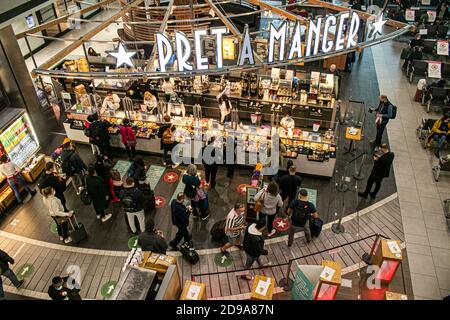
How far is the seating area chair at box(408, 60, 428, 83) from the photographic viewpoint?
55.8 feet

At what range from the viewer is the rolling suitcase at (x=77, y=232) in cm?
993

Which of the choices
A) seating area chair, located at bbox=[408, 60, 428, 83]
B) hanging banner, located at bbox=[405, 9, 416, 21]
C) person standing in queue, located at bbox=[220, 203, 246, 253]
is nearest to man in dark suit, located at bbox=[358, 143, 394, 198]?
person standing in queue, located at bbox=[220, 203, 246, 253]

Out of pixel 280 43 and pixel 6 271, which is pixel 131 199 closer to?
pixel 6 271

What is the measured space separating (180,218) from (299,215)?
2.84 m

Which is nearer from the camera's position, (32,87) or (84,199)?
(84,199)

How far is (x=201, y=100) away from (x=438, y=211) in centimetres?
930

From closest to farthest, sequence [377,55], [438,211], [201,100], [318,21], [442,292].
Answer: [442,292], [318,21], [438,211], [201,100], [377,55]

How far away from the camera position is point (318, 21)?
9891 mm

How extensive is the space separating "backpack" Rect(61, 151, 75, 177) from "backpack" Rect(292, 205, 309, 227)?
252 inches

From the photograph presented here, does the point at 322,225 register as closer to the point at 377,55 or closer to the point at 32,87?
the point at 32,87

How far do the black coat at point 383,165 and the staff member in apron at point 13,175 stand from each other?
10215mm

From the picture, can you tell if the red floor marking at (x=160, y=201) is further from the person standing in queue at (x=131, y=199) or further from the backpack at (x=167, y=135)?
the backpack at (x=167, y=135)

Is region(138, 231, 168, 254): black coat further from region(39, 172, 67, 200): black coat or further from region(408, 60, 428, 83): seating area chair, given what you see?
region(408, 60, 428, 83): seating area chair
